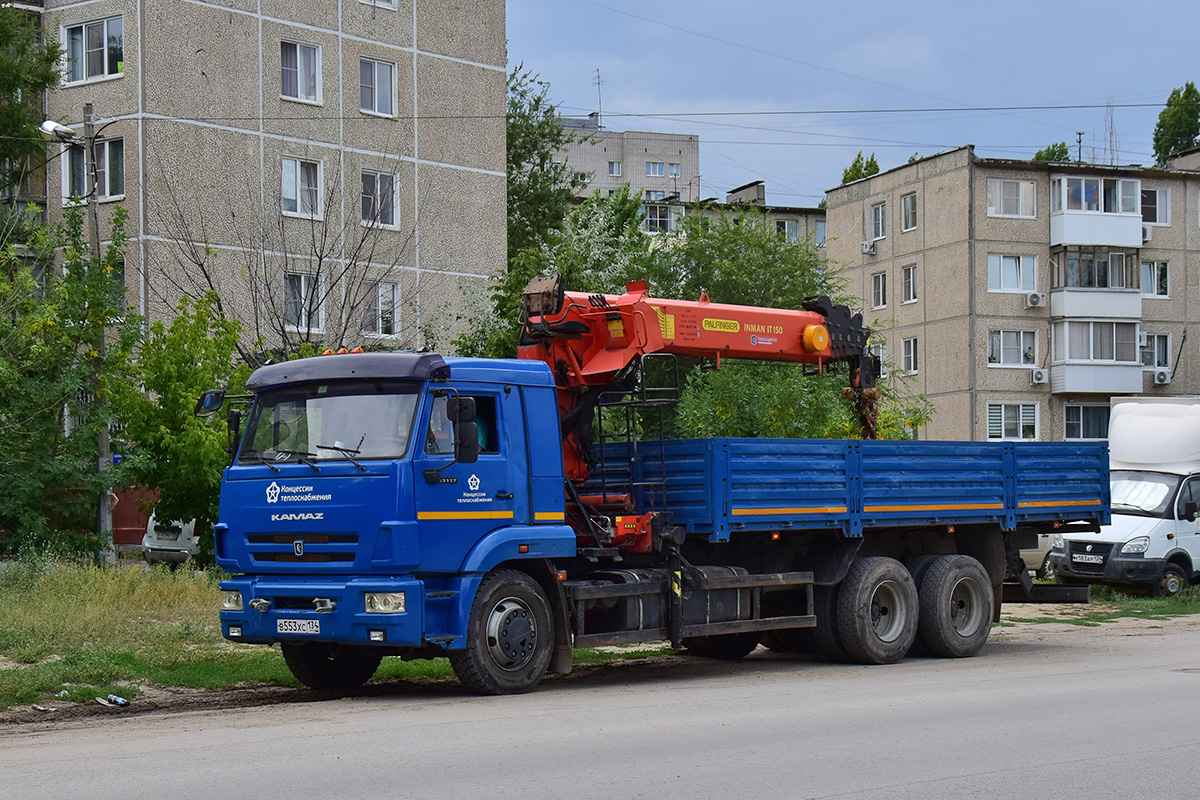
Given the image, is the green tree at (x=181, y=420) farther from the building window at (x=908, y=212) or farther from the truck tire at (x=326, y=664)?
the building window at (x=908, y=212)

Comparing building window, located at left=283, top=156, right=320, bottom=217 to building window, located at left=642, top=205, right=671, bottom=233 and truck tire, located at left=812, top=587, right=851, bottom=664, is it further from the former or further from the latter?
building window, located at left=642, top=205, right=671, bottom=233

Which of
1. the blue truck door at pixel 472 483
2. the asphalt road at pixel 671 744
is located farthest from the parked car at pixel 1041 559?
the blue truck door at pixel 472 483

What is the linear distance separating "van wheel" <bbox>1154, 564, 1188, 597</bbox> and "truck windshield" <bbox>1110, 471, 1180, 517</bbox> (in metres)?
0.92

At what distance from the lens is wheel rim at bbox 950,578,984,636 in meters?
16.1

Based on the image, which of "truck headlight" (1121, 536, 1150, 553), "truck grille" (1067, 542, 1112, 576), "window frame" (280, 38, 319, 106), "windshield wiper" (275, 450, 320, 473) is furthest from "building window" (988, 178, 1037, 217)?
"windshield wiper" (275, 450, 320, 473)

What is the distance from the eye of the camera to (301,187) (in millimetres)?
36531

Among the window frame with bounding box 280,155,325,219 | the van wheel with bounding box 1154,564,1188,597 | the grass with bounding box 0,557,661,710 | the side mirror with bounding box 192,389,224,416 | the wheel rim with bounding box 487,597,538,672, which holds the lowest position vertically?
the van wheel with bounding box 1154,564,1188,597

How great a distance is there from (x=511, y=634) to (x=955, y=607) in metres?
6.29

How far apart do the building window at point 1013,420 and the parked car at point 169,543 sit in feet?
103

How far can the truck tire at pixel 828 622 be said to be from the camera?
1504 centimetres

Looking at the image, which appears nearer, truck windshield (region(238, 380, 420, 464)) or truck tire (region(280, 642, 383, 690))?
truck windshield (region(238, 380, 420, 464))

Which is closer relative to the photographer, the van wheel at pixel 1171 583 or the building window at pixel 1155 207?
the van wheel at pixel 1171 583

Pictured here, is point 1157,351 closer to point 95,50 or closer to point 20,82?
point 95,50

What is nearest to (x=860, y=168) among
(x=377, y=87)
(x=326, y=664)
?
(x=377, y=87)
